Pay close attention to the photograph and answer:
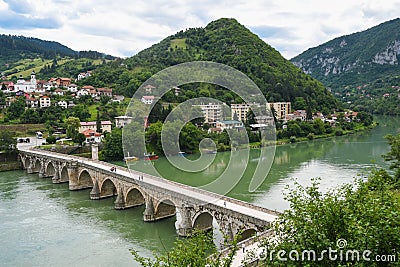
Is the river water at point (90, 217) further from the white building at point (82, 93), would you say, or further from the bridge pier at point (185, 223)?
the white building at point (82, 93)

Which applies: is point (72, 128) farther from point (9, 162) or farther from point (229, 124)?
point (229, 124)

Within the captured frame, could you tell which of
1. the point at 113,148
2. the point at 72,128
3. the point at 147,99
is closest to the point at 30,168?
the point at 113,148

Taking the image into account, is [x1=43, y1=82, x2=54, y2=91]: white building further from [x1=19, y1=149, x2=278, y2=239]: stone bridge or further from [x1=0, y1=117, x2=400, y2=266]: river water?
[x1=19, y1=149, x2=278, y2=239]: stone bridge

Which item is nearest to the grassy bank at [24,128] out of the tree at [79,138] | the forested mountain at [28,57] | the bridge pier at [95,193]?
the tree at [79,138]

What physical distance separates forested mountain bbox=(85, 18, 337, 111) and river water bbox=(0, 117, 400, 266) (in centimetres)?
2429

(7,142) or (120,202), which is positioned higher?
(7,142)

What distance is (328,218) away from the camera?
6.71 metres

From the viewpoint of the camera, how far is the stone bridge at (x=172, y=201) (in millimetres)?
13227

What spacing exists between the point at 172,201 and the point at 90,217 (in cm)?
524

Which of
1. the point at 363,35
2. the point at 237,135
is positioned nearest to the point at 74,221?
the point at 237,135

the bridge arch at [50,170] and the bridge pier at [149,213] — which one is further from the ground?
the bridge arch at [50,170]

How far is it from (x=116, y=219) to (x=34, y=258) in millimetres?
4779

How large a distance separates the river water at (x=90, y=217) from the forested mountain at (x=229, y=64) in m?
24.3

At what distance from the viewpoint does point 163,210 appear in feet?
57.6
